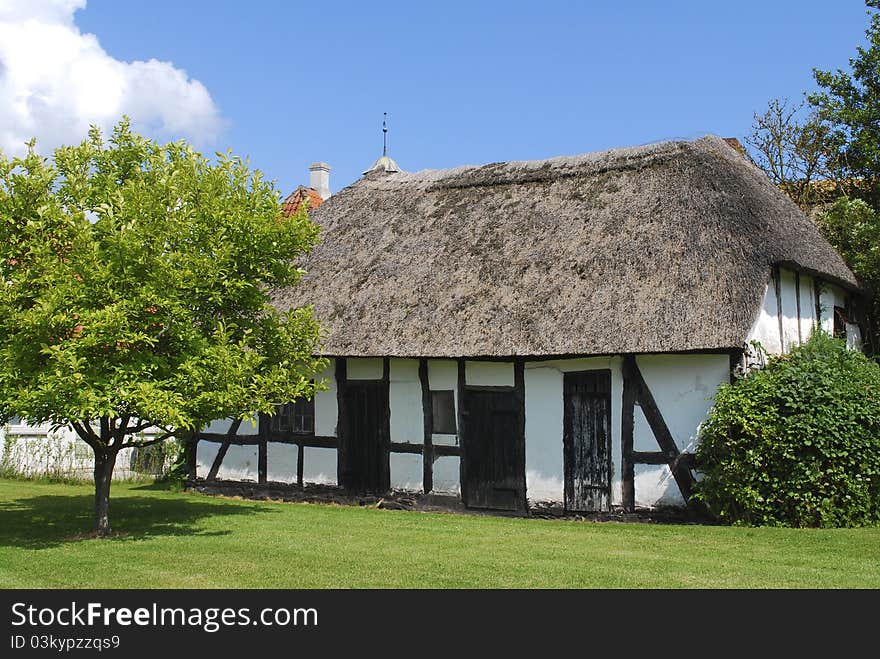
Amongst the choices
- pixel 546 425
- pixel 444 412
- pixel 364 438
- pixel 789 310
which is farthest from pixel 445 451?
pixel 789 310

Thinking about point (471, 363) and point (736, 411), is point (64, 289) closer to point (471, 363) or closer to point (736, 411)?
point (471, 363)

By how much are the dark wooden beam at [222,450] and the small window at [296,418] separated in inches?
34.4

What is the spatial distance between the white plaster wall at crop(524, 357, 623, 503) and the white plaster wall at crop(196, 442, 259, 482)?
5642mm

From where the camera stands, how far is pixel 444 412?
47.1ft

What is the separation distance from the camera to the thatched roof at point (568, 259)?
1246cm

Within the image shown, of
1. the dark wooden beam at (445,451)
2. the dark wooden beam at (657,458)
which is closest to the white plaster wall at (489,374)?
the dark wooden beam at (445,451)

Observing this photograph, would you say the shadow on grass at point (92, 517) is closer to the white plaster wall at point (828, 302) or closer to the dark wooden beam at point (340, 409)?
the dark wooden beam at point (340, 409)

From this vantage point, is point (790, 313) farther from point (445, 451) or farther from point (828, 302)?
point (445, 451)

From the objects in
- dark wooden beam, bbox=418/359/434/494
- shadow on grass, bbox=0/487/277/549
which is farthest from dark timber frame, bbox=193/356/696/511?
shadow on grass, bbox=0/487/277/549

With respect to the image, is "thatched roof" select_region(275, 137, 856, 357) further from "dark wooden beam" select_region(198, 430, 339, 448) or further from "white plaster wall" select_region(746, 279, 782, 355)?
"dark wooden beam" select_region(198, 430, 339, 448)

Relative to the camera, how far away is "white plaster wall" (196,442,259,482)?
53.9 ft
